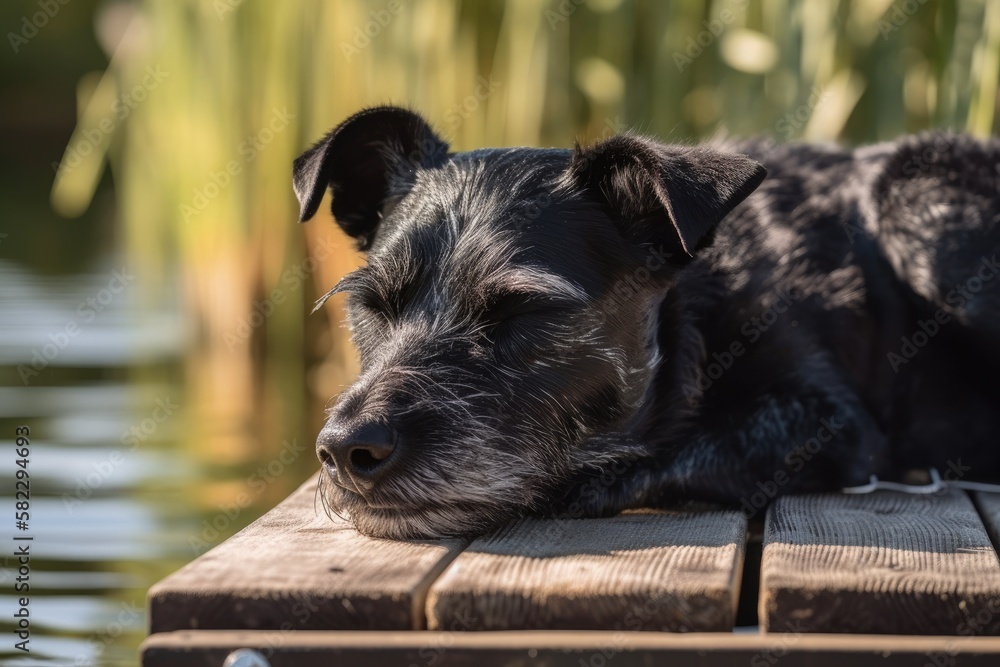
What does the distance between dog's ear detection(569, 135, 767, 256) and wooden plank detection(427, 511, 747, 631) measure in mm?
859

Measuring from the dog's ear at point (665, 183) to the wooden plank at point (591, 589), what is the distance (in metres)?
0.86

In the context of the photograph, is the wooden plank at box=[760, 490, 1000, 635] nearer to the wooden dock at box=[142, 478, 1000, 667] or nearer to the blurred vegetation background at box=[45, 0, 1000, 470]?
the wooden dock at box=[142, 478, 1000, 667]

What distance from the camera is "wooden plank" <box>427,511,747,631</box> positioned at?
2475mm

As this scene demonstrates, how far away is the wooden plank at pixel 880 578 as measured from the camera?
2.44 metres

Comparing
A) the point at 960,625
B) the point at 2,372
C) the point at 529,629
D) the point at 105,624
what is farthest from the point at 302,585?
the point at 2,372

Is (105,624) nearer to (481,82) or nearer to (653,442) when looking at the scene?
(653,442)

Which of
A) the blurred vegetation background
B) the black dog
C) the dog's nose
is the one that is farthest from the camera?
the blurred vegetation background

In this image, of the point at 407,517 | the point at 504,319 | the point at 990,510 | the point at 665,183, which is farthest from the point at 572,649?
the point at 990,510

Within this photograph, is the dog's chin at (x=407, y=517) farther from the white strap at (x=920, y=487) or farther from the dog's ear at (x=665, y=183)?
the white strap at (x=920, y=487)

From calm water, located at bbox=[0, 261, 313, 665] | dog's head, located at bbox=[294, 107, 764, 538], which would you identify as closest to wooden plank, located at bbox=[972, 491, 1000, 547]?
dog's head, located at bbox=[294, 107, 764, 538]

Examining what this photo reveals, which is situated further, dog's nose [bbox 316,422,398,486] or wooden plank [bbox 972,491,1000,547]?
wooden plank [bbox 972,491,1000,547]

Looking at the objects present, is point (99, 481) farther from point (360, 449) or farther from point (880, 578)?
point (880, 578)

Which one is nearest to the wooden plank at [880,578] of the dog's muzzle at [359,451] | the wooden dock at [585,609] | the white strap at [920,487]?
the wooden dock at [585,609]

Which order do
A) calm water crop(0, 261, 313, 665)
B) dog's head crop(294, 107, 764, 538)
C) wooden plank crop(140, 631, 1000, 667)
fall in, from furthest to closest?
calm water crop(0, 261, 313, 665)
dog's head crop(294, 107, 764, 538)
wooden plank crop(140, 631, 1000, 667)
